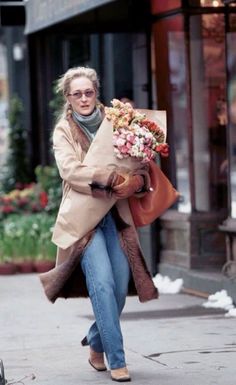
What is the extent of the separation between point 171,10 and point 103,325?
526 cm

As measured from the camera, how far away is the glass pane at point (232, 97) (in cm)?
1055

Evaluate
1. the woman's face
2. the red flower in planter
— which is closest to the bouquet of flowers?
the woman's face

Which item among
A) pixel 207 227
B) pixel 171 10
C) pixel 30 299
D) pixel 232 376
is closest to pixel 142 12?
pixel 171 10

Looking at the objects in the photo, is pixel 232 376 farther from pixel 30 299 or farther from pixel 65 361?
pixel 30 299

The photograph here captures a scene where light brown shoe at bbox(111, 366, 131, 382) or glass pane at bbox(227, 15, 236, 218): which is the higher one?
glass pane at bbox(227, 15, 236, 218)

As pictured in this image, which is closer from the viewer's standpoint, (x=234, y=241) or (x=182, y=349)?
(x=182, y=349)

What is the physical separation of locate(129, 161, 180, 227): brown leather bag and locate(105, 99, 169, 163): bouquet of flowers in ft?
0.49

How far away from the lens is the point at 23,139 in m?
18.7

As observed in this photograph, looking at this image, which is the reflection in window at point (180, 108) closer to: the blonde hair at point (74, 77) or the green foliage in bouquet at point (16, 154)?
the blonde hair at point (74, 77)

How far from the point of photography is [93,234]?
7059 millimetres

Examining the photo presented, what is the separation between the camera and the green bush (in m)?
13.2

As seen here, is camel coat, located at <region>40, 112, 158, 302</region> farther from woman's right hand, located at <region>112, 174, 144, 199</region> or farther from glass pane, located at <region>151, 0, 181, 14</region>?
glass pane, located at <region>151, 0, 181, 14</region>

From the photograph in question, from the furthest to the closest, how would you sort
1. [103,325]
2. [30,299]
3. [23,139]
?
[23,139] → [30,299] → [103,325]

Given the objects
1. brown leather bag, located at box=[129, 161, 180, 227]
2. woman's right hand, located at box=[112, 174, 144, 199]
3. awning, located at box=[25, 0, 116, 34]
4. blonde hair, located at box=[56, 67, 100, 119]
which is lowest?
brown leather bag, located at box=[129, 161, 180, 227]
